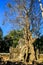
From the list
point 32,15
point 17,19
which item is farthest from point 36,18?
point 17,19

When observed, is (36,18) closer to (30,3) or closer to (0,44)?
(30,3)

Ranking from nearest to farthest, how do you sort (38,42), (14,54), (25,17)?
1. (25,17)
2. (14,54)
3. (38,42)

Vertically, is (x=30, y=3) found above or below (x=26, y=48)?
A: above

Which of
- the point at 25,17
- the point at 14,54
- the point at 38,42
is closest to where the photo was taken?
the point at 25,17

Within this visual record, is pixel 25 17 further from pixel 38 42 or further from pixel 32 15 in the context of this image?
pixel 38 42

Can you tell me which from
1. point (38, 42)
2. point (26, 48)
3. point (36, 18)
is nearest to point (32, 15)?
point (36, 18)

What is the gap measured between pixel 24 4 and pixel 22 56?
6093mm

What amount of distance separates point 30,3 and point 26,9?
1047mm

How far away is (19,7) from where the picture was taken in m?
26.2

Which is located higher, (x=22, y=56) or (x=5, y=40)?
(x=5, y=40)

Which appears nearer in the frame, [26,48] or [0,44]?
[26,48]

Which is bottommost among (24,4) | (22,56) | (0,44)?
(22,56)

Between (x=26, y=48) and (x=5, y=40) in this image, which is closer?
(x=26, y=48)

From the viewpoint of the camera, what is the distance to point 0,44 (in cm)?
4253
